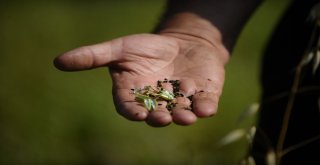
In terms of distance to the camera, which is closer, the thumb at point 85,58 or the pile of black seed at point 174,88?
the pile of black seed at point 174,88

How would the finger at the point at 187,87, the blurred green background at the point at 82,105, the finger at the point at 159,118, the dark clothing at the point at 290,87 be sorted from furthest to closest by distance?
the blurred green background at the point at 82,105 → the dark clothing at the point at 290,87 → the finger at the point at 187,87 → the finger at the point at 159,118

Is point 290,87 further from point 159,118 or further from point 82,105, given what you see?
point 82,105

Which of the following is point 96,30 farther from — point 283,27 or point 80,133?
point 283,27

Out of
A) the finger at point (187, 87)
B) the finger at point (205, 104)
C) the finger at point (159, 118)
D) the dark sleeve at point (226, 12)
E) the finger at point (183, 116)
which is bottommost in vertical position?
the finger at point (159, 118)

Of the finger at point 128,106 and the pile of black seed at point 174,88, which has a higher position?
the pile of black seed at point 174,88

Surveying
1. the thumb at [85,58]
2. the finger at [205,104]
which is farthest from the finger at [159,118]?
the thumb at [85,58]

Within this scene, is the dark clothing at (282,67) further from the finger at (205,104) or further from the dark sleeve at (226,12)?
the finger at (205,104)

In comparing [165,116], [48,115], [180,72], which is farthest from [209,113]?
[48,115]
